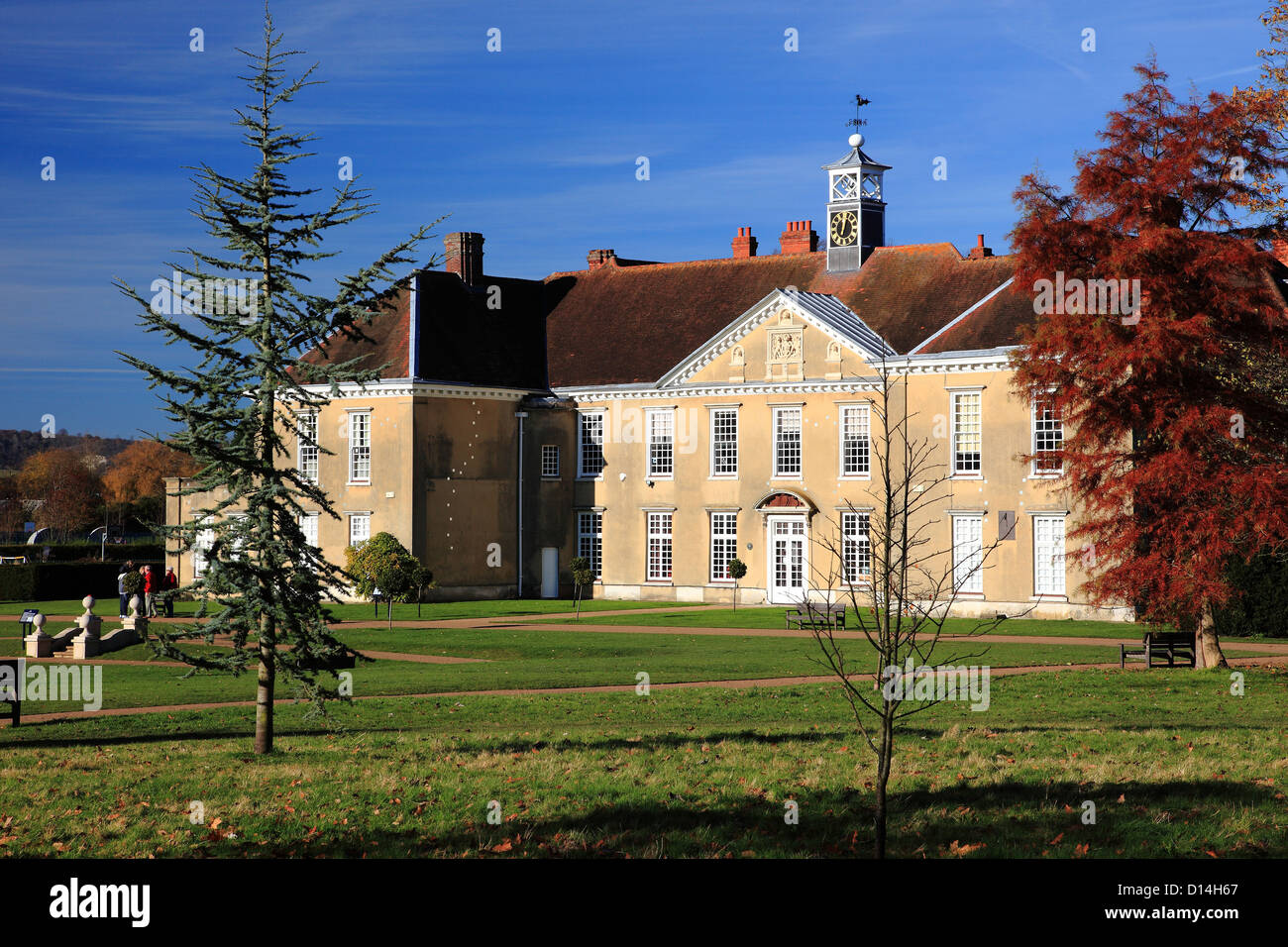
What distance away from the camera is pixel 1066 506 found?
3981cm

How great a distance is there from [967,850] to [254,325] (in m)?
9.24

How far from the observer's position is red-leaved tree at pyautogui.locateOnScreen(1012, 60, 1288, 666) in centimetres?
2484

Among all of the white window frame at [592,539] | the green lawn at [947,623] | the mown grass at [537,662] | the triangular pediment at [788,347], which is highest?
the triangular pediment at [788,347]

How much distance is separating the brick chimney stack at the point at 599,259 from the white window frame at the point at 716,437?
33.6 feet

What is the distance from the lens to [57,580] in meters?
54.2

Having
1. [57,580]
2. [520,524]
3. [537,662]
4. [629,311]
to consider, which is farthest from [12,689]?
[57,580]

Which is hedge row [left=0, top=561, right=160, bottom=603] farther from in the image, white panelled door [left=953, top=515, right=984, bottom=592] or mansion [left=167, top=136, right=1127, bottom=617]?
white panelled door [left=953, top=515, right=984, bottom=592]

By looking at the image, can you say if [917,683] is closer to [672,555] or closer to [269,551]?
[269,551]

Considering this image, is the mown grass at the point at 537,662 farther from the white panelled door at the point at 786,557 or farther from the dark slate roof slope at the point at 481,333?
the dark slate roof slope at the point at 481,333

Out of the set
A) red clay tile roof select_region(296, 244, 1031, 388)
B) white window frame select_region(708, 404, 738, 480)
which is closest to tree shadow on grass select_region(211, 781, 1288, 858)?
red clay tile roof select_region(296, 244, 1031, 388)

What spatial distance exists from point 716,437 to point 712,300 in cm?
577

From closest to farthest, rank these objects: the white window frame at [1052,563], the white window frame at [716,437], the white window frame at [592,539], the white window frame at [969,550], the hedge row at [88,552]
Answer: the white window frame at [1052,563] → the white window frame at [969,550] → the white window frame at [716,437] → the white window frame at [592,539] → the hedge row at [88,552]

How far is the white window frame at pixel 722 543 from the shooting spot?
46812 mm

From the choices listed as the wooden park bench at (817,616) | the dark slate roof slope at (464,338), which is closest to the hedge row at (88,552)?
the dark slate roof slope at (464,338)
